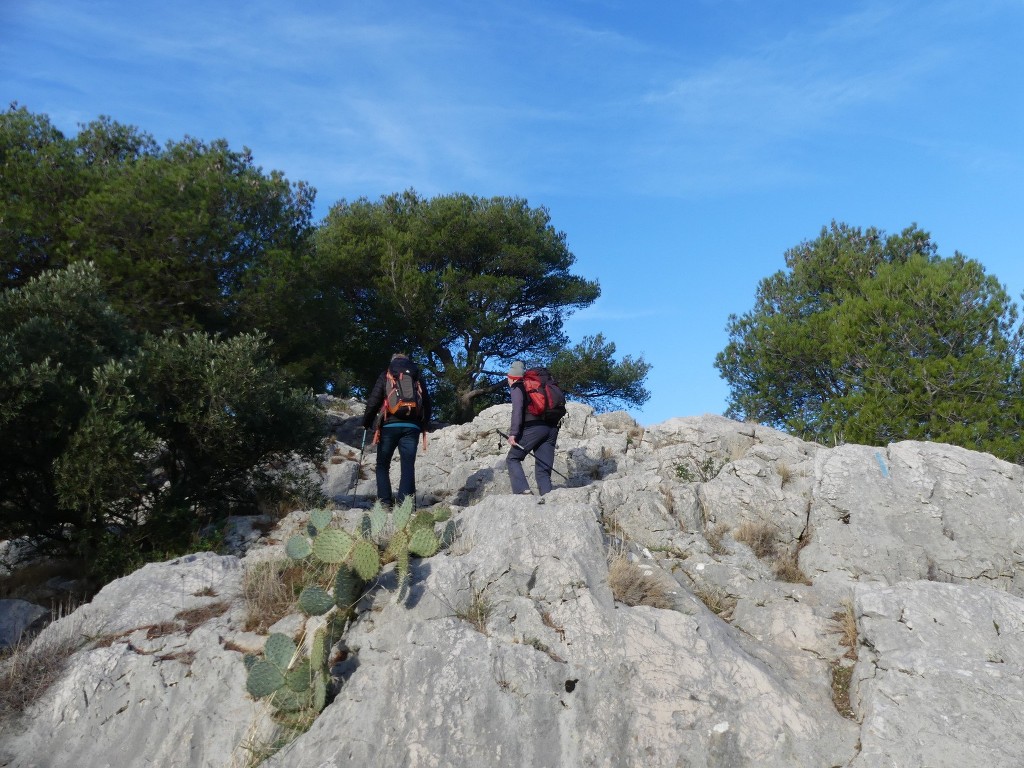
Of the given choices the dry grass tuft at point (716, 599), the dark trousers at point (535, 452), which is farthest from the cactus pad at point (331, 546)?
the dark trousers at point (535, 452)

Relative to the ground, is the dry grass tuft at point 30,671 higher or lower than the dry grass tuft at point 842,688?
lower

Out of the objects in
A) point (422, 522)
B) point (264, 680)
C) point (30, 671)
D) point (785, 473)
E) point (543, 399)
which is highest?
point (543, 399)

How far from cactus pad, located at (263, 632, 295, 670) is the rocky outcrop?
39cm

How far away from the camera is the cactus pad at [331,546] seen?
709 cm

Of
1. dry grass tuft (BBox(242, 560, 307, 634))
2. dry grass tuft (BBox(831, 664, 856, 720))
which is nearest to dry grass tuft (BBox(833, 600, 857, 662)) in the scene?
dry grass tuft (BBox(831, 664, 856, 720))

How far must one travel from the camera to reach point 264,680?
641 cm

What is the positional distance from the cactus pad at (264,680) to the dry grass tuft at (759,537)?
506 cm

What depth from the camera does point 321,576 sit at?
7574 mm

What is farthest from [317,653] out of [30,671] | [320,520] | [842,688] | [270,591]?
[842,688]

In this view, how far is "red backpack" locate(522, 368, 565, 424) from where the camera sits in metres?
10.7

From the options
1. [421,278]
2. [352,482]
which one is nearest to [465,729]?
[352,482]

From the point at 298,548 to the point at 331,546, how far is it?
0.41 meters

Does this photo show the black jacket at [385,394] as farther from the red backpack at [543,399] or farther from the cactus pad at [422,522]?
the cactus pad at [422,522]

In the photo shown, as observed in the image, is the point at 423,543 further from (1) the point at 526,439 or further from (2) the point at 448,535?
(1) the point at 526,439
